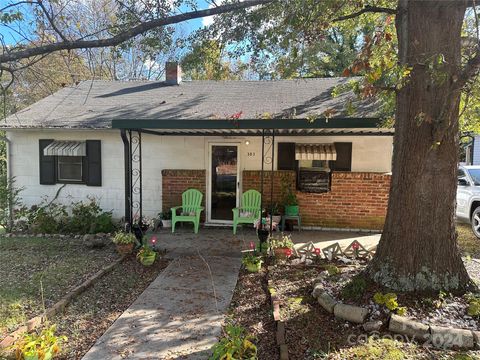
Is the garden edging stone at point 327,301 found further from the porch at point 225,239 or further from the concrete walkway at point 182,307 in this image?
the porch at point 225,239

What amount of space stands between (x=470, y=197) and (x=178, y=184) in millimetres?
6860

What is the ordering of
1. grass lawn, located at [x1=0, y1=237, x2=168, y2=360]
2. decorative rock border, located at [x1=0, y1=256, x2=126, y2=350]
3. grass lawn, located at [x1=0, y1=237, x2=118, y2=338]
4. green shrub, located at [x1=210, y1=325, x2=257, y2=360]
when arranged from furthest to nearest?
grass lawn, located at [x1=0, y1=237, x2=118, y2=338]
grass lawn, located at [x1=0, y1=237, x2=168, y2=360]
decorative rock border, located at [x1=0, y1=256, x2=126, y2=350]
green shrub, located at [x1=210, y1=325, x2=257, y2=360]

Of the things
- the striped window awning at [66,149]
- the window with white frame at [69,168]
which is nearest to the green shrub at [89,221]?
the window with white frame at [69,168]

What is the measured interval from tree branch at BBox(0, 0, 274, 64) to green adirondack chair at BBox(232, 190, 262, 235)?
12.7 ft

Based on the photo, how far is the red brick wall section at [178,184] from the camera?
8250 mm

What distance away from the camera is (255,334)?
341cm

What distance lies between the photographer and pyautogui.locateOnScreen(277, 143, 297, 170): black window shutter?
7.92 metres

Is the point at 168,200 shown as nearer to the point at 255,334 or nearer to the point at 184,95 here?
the point at 184,95

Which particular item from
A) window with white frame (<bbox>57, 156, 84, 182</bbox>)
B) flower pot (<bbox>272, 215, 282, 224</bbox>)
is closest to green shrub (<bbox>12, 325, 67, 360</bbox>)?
flower pot (<bbox>272, 215, 282, 224</bbox>)

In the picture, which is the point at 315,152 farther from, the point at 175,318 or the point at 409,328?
the point at 175,318

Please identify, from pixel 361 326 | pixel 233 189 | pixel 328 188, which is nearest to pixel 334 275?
pixel 361 326

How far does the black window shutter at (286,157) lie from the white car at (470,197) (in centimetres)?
373

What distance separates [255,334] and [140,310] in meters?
1.38

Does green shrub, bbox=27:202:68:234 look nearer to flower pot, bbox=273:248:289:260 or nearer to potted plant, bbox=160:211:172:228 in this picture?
potted plant, bbox=160:211:172:228
